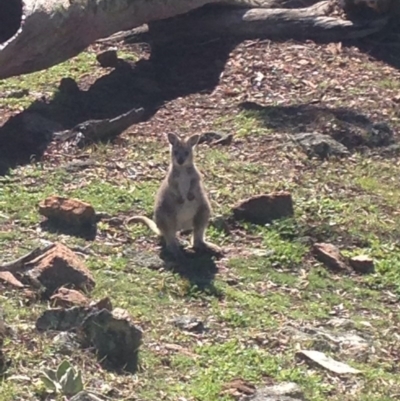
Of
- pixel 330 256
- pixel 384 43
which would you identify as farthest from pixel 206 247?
pixel 384 43

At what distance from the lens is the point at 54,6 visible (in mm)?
10641

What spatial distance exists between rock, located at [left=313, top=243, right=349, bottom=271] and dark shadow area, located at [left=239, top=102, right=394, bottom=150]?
224cm

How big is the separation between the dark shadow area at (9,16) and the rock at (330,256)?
4.59 metres

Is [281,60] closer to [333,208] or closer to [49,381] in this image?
[333,208]

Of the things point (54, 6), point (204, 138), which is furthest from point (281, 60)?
point (54, 6)

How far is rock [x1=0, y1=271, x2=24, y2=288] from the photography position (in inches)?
282

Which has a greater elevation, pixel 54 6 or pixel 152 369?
pixel 54 6

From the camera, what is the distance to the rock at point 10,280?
7.17 metres

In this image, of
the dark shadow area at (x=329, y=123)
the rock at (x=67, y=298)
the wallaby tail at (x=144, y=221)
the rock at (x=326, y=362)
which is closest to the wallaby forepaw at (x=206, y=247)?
the wallaby tail at (x=144, y=221)

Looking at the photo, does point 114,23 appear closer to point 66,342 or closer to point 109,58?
point 109,58

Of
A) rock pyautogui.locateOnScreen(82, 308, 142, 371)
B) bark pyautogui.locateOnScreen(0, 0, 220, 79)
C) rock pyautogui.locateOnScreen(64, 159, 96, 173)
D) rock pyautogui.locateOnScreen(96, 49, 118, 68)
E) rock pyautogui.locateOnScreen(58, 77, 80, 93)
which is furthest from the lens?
rock pyautogui.locateOnScreen(96, 49, 118, 68)

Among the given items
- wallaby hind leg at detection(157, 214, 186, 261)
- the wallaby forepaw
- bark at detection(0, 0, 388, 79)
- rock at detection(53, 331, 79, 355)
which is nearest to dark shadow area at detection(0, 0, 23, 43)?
bark at detection(0, 0, 388, 79)

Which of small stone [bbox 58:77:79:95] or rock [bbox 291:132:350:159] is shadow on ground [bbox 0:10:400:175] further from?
rock [bbox 291:132:350:159]

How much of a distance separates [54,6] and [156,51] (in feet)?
7.83
